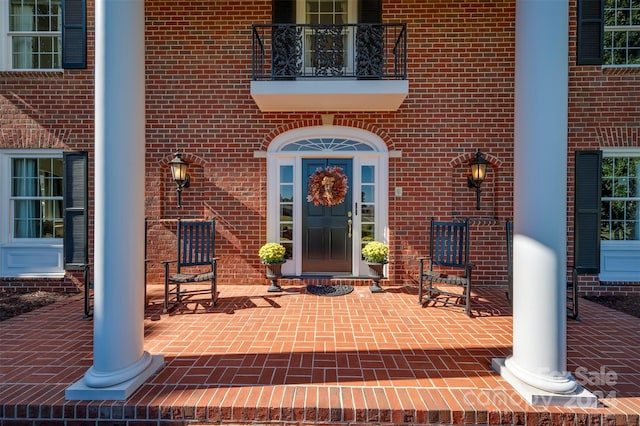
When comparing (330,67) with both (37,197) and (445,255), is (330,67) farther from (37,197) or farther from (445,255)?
(37,197)

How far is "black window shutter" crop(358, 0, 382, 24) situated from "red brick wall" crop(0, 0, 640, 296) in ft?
0.48

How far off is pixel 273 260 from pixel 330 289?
1.03m

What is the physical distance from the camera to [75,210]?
16.6 ft

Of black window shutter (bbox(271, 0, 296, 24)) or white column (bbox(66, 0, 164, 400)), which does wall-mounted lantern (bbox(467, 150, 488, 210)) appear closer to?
black window shutter (bbox(271, 0, 296, 24))

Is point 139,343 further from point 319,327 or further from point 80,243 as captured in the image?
point 80,243

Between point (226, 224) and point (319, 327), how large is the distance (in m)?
2.64

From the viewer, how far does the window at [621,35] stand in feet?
16.8

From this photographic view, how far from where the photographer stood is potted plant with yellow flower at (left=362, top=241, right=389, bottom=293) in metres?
4.88

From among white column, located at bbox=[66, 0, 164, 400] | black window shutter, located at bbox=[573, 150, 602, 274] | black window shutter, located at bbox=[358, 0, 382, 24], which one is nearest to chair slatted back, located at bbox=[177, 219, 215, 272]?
white column, located at bbox=[66, 0, 164, 400]

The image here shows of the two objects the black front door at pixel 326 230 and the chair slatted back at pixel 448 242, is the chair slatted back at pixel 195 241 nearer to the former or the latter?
the black front door at pixel 326 230

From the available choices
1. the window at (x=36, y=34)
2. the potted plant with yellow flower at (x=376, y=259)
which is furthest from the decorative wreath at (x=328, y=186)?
the window at (x=36, y=34)

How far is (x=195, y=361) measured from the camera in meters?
2.77

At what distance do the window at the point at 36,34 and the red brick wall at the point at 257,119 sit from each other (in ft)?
1.24

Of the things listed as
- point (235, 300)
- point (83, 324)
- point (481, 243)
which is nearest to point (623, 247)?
point (481, 243)
